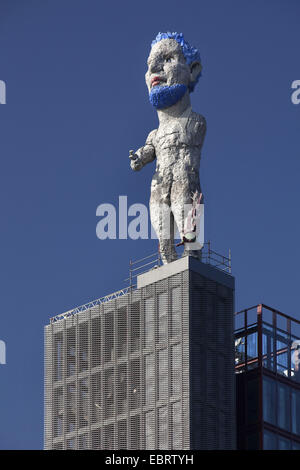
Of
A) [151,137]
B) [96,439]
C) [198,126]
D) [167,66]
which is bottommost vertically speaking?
[96,439]

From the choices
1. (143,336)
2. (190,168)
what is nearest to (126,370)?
(143,336)

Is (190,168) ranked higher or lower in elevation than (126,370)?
higher

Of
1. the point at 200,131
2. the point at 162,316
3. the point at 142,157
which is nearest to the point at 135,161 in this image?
the point at 142,157

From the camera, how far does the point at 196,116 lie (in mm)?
175625

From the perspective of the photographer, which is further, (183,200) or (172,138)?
(172,138)

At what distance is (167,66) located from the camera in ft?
576

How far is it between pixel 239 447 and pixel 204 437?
248 inches

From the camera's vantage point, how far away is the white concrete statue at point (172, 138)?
17338 cm

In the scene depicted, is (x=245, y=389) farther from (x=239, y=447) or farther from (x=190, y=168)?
(x=190, y=168)

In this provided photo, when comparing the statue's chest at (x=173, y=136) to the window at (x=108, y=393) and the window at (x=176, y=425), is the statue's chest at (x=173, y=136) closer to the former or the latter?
the window at (x=108, y=393)

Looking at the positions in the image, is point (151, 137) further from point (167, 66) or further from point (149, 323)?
point (149, 323)

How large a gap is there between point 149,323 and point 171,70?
16.5 metres

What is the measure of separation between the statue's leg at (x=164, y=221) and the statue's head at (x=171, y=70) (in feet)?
18.9

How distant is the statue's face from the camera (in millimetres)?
175250
